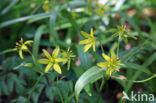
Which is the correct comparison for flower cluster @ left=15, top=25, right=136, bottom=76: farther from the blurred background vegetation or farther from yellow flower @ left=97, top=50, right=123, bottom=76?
the blurred background vegetation

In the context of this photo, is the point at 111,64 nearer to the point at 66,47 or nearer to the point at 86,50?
the point at 86,50

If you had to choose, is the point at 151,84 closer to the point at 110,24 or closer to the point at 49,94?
the point at 110,24

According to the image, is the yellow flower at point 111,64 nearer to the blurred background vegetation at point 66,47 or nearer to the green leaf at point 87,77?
the green leaf at point 87,77

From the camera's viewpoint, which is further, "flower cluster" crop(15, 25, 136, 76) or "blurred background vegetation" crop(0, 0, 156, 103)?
"blurred background vegetation" crop(0, 0, 156, 103)

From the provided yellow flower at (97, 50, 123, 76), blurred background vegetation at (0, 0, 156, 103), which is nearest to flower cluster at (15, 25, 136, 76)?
yellow flower at (97, 50, 123, 76)

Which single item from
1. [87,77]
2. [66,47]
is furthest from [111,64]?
[66,47]

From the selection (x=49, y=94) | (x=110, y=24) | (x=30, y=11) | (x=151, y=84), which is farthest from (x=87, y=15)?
(x=49, y=94)
